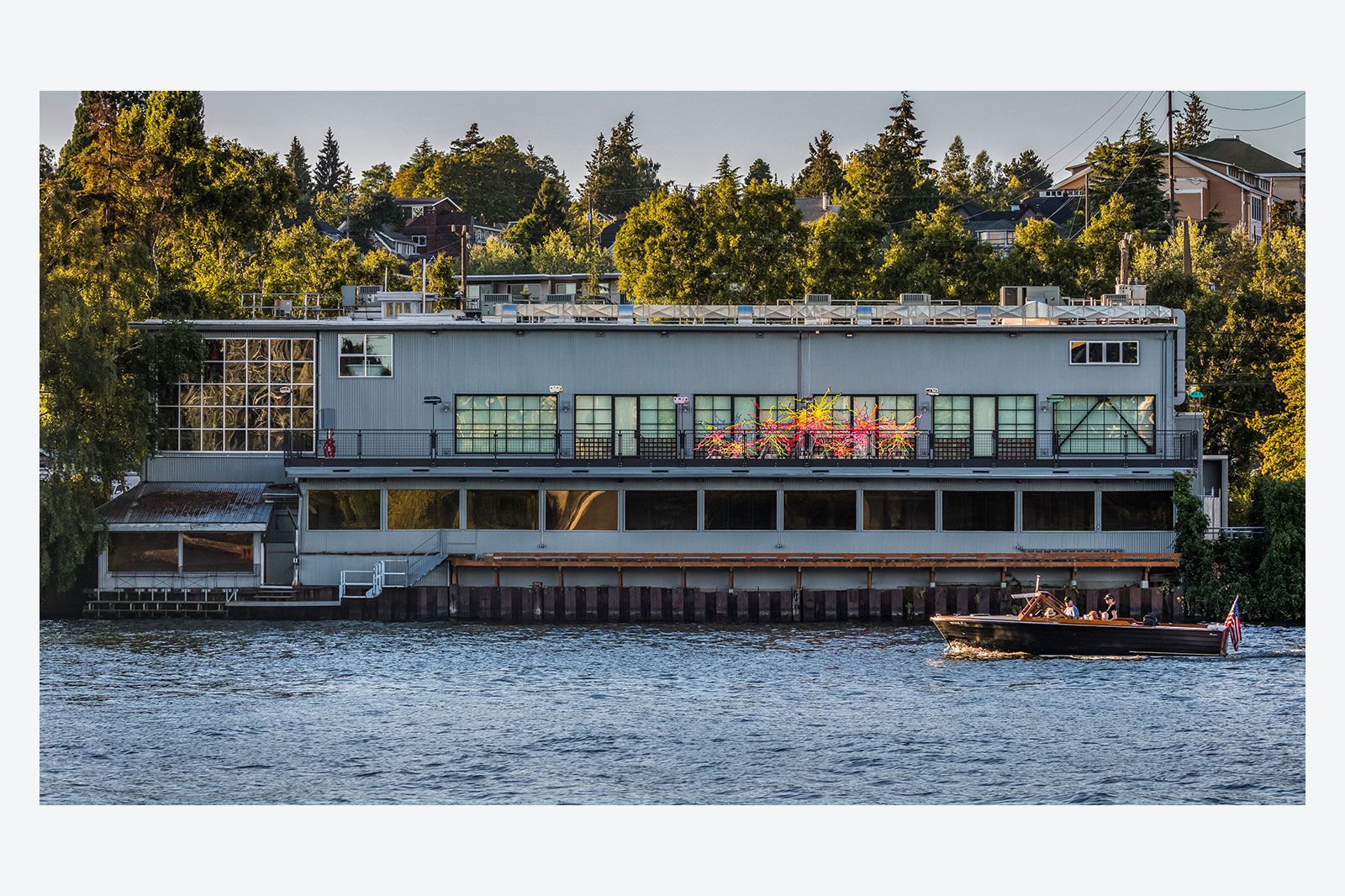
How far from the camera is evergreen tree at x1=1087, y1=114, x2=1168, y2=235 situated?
356 feet

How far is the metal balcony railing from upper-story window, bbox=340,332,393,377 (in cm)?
201

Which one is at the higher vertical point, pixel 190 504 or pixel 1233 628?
pixel 190 504

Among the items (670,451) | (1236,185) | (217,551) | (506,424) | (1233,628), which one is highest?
(1236,185)

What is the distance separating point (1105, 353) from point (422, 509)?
22545 mm

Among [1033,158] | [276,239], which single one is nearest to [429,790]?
[276,239]

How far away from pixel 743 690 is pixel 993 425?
60.5ft

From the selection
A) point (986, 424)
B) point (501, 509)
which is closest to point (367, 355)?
point (501, 509)

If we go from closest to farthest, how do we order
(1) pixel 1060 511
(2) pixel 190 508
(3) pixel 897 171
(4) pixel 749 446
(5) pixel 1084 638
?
(5) pixel 1084 638 < (2) pixel 190 508 < (1) pixel 1060 511 < (4) pixel 749 446 < (3) pixel 897 171

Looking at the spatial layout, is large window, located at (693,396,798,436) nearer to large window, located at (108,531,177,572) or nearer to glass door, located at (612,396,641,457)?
glass door, located at (612,396,641,457)

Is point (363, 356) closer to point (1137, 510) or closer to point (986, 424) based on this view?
point (986, 424)

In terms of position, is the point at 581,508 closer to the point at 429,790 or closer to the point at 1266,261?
the point at 429,790

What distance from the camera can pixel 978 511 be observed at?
5825 cm

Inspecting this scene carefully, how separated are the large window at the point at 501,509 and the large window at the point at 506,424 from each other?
2099 millimetres

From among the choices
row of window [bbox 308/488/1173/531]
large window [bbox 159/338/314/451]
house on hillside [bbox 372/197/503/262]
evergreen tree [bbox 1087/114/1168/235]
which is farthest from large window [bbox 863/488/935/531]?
house on hillside [bbox 372/197/503/262]
